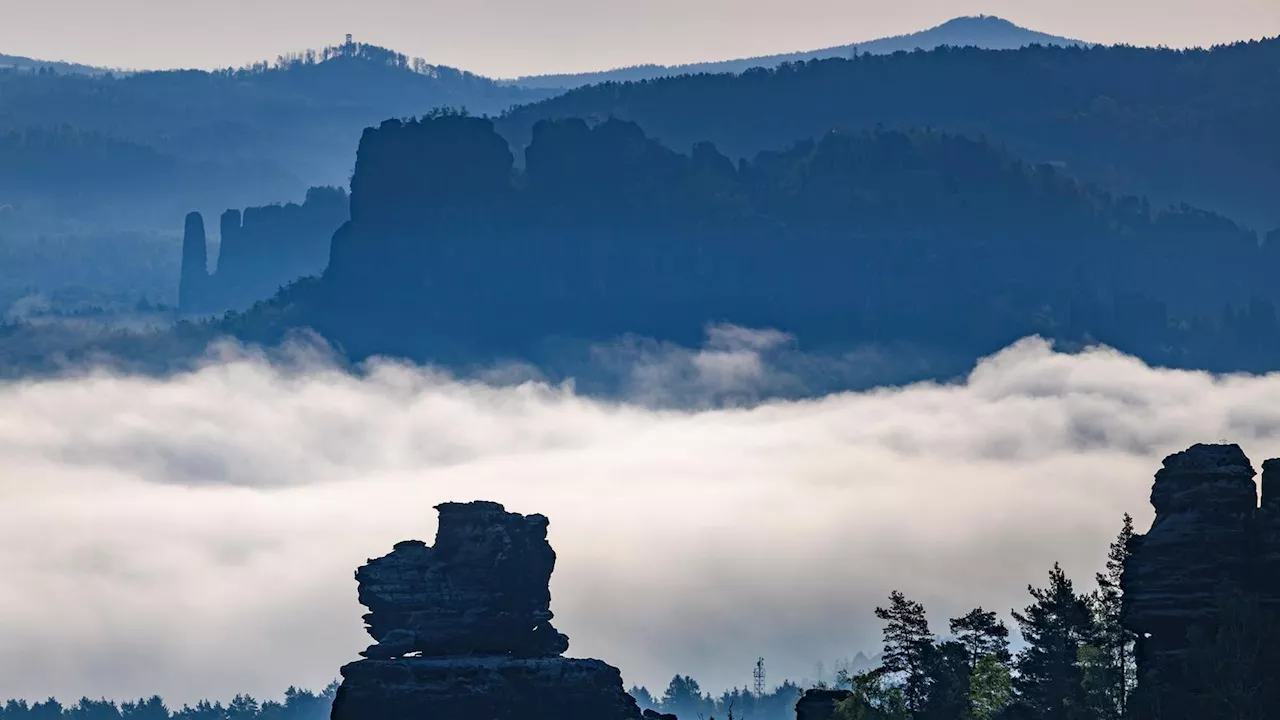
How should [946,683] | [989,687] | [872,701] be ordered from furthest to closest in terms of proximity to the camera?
[872,701]
[946,683]
[989,687]

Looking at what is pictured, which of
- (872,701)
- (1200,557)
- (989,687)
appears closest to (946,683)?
(989,687)

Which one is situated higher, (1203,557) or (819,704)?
(819,704)

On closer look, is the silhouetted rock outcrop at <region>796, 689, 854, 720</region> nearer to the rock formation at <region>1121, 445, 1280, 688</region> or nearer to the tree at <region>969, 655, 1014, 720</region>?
the tree at <region>969, 655, 1014, 720</region>

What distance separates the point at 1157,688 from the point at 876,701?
25307 millimetres

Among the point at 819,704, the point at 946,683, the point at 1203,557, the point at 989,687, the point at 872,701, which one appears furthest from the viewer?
the point at 819,704

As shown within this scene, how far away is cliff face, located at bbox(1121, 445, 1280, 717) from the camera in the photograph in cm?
16600

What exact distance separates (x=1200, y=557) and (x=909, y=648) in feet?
81.7

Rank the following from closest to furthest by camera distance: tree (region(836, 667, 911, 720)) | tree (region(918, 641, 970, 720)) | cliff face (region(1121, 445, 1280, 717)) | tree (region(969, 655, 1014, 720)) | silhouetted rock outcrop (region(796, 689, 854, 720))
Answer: cliff face (region(1121, 445, 1280, 717))
tree (region(969, 655, 1014, 720))
tree (region(836, 667, 911, 720))
tree (region(918, 641, 970, 720))
silhouetted rock outcrop (region(796, 689, 854, 720))

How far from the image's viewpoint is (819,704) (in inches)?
7603

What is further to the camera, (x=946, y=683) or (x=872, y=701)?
(x=872, y=701)

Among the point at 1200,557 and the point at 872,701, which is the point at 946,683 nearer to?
the point at 872,701

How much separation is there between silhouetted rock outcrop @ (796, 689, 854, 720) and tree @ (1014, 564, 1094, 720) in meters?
12.4


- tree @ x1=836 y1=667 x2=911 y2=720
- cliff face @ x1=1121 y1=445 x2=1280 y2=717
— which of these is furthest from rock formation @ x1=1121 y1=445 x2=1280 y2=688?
tree @ x1=836 y1=667 x2=911 y2=720

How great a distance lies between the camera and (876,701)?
18575 centimetres
